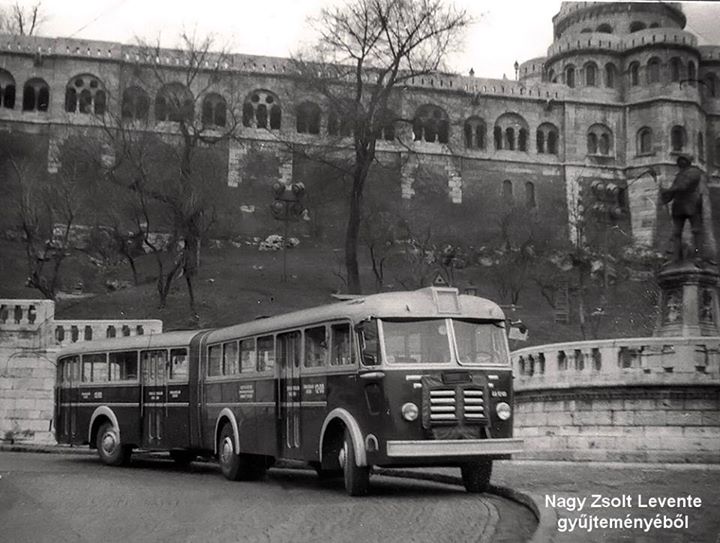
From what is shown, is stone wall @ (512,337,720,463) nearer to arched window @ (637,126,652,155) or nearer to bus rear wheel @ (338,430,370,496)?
bus rear wheel @ (338,430,370,496)

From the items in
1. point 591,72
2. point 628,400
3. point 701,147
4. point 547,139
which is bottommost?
point 628,400

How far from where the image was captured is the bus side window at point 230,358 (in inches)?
578

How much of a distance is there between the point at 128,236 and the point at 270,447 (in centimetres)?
3195

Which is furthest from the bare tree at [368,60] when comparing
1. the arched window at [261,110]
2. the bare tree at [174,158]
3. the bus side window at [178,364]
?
the arched window at [261,110]

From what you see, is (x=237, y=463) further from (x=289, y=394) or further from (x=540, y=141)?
(x=540, y=141)

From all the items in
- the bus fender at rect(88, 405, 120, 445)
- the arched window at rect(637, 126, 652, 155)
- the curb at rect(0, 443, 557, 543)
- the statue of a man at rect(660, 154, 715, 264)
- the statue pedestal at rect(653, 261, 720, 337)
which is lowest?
the curb at rect(0, 443, 557, 543)

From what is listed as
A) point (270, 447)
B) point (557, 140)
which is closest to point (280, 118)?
point (557, 140)

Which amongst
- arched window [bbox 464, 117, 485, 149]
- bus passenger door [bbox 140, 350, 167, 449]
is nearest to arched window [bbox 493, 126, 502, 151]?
arched window [bbox 464, 117, 485, 149]

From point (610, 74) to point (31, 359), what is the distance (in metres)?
47.6

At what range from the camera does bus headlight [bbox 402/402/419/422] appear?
37.0ft

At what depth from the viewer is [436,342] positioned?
11.8m

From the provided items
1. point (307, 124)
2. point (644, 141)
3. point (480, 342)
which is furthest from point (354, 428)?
point (644, 141)

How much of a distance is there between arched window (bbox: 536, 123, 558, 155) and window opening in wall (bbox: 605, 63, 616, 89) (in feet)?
14.3

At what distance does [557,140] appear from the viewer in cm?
6562
